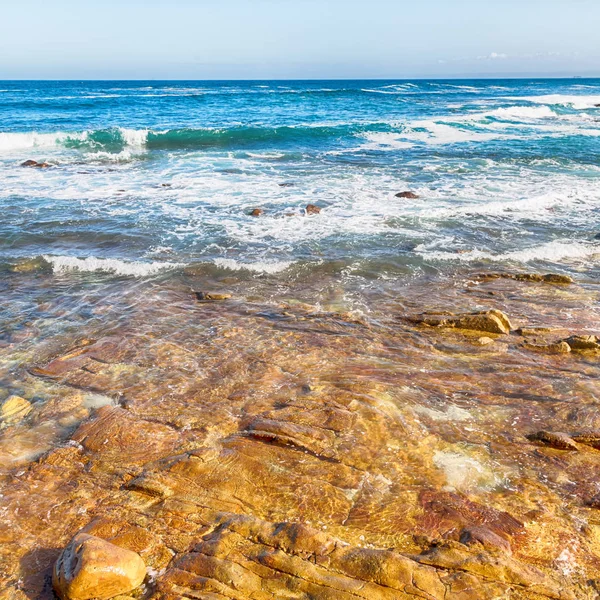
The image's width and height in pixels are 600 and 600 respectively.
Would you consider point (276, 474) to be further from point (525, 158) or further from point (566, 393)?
point (525, 158)

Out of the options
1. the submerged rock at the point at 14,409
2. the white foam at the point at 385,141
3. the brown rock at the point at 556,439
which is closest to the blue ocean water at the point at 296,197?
the white foam at the point at 385,141

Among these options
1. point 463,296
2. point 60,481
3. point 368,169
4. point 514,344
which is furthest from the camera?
point 368,169

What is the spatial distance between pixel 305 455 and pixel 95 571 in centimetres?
196

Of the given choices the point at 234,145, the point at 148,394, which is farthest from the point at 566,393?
the point at 234,145

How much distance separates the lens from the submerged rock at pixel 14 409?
522cm

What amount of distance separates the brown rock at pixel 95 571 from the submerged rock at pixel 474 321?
505cm

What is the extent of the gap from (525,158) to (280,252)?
1565 centimetres

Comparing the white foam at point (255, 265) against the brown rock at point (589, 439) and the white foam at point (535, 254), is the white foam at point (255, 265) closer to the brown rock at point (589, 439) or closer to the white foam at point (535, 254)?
the white foam at point (535, 254)

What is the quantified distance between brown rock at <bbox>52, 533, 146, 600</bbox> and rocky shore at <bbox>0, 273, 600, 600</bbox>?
0.01 meters

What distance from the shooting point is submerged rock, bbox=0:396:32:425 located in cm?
522

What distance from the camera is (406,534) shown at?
12.4 ft

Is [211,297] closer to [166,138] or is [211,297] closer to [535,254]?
[535,254]

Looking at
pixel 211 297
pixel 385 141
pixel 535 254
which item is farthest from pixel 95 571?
pixel 385 141

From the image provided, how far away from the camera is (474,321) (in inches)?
282
